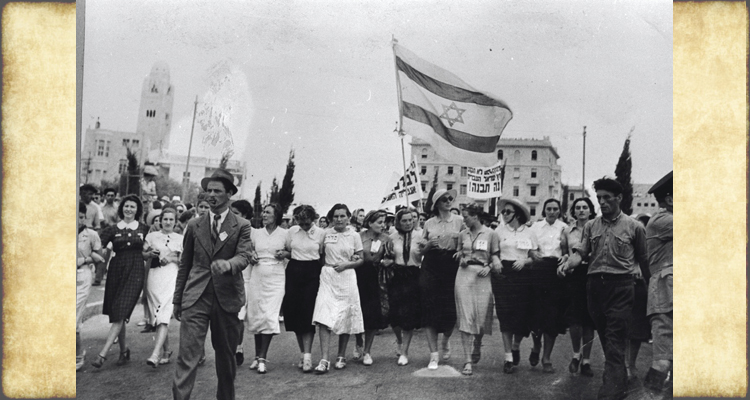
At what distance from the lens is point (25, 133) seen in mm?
4945

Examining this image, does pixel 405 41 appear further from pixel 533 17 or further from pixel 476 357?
pixel 476 357

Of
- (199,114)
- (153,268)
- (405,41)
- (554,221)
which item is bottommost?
(153,268)

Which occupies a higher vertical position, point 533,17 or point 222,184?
point 533,17

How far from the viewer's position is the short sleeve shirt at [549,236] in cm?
589

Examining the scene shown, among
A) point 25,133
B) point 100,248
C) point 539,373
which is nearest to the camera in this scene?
point 25,133

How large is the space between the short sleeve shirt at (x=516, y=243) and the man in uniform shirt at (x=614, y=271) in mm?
683

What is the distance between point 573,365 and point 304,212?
2.82 metres

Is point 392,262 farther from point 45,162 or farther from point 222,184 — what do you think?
point 45,162

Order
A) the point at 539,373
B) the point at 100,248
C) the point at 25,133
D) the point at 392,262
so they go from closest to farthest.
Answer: the point at 25,133, the point at 539,373, the point at 100,248, the point at 392,262

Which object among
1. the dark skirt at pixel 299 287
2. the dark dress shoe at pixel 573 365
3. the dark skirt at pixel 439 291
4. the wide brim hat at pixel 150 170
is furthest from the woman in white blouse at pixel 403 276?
the wide brim hat at pixel 150 170

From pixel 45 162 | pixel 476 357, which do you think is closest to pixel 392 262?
pixel 476 357

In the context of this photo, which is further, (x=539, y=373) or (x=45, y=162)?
(x=539, y=373)

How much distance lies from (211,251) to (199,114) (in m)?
1.37

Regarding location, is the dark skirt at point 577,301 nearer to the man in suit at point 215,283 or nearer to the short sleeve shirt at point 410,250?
the short sleeve shirt at point 410,250
